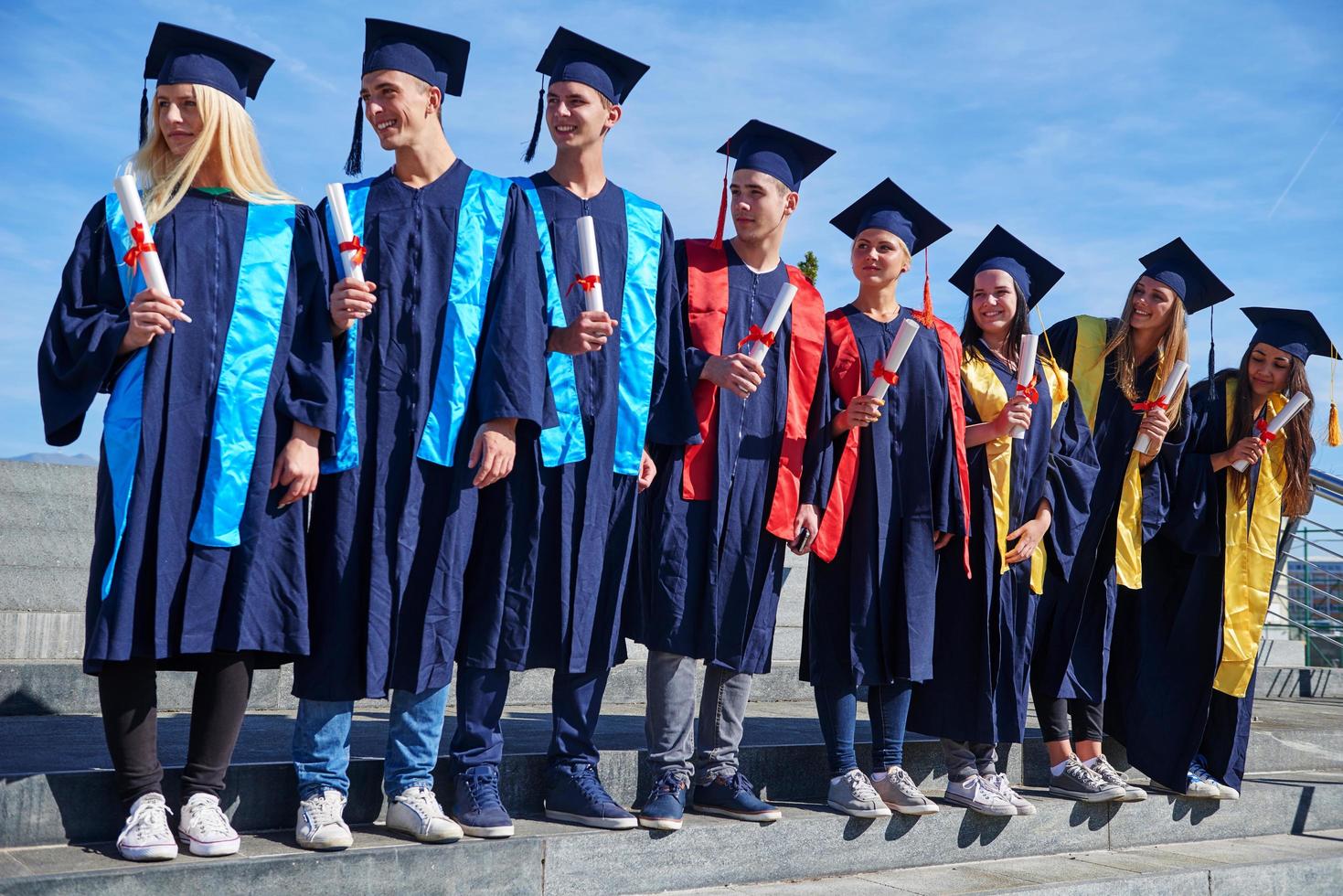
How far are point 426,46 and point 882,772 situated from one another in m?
2.50

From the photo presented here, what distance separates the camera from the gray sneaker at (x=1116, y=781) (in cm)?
445

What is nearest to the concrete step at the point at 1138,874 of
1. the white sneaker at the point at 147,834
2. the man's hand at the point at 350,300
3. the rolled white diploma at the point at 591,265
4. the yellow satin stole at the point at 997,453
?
the yellow satin stole at the point at 997,453

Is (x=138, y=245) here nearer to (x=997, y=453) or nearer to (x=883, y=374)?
(x=883, y=374)

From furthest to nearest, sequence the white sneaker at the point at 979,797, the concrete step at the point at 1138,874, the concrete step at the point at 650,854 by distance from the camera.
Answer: the white sneaker at the point at 979,797 → the concrete step at the point at 1138,874 → the concrete step at the point at 650,854

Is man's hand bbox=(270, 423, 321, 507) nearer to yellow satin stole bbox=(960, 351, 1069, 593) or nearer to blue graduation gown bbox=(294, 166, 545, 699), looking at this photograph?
blue graduation gown bbox=(294, 166, 545, 699)

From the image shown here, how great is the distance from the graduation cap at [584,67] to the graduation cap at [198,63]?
31.5 inches

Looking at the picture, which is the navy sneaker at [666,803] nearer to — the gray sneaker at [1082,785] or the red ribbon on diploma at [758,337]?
the red ribbon on diploma at [758,337]

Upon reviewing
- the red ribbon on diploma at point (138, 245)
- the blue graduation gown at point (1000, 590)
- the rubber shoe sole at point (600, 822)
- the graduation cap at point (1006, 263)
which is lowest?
the rubber shoe sole at point (600, 822)

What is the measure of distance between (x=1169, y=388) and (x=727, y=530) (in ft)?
→ 6.25

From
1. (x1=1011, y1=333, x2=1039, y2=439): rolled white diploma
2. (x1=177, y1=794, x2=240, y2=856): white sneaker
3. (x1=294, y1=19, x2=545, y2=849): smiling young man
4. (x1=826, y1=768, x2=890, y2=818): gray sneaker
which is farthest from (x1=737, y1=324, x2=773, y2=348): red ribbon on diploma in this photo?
(x1=177, y1=794, x2=240, y2=856): white sneaker

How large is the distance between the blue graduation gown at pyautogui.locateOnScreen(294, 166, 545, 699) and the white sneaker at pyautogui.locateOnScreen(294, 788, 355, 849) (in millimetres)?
234

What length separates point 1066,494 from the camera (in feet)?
14.8

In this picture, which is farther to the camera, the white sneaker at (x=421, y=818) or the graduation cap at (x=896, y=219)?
the graduation cap at (x=896, y=219)

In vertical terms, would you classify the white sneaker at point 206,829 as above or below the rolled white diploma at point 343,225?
below
